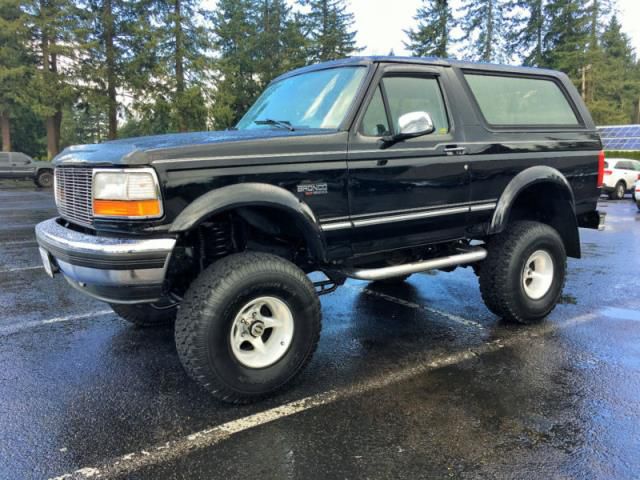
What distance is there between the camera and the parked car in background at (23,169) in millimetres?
22859

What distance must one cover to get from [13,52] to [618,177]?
31.5 m

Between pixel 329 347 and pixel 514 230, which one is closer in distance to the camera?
pixel 329 347

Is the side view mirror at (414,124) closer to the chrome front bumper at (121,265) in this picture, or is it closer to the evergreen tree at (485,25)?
the chrome front bumper at (121,265)

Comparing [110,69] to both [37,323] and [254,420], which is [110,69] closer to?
[37,323]

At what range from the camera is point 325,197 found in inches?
137

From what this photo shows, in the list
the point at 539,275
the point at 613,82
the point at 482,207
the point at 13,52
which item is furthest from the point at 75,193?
the point at 613,82

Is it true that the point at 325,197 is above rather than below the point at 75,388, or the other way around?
above

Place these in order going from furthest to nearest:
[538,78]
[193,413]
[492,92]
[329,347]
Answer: [538,78] < [492,92] < [329,347] < [193,413]

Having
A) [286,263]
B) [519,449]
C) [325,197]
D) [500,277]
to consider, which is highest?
[325,197]

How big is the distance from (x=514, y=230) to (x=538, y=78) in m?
1.60

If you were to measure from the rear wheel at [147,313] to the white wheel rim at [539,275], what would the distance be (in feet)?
10.8

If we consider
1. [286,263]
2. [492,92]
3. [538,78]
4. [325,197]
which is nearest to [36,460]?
[286,263]

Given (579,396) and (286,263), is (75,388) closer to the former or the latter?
(286,263)

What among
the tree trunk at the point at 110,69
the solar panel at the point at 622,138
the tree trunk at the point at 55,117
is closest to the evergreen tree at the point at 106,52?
the tree trunk at the point at 110,69
